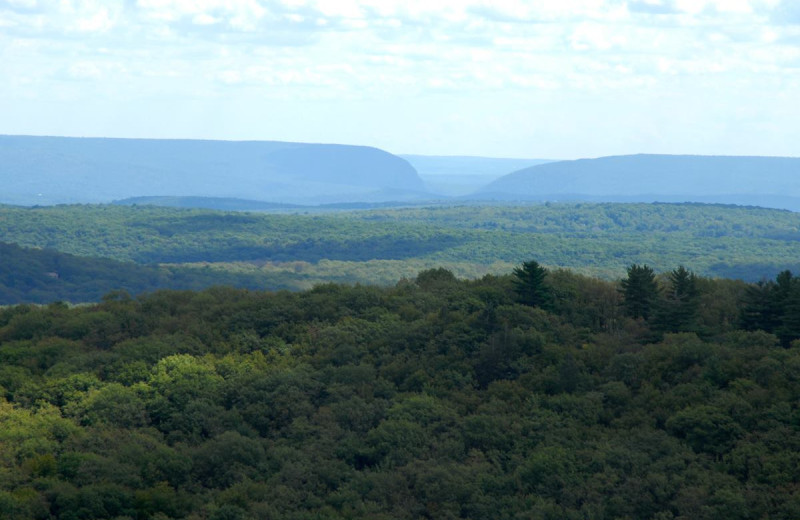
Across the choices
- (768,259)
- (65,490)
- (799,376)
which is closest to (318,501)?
(65,490)

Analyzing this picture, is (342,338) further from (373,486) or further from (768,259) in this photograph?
(768,259)

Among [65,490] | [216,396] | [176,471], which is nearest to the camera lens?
[65,490]

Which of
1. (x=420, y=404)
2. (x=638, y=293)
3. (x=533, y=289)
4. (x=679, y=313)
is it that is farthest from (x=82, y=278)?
(x=679, y=313)

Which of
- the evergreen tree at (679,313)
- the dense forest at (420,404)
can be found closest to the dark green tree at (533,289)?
the dense forest at (420,404)

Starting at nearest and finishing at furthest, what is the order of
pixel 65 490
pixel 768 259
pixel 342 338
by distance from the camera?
pixel 65 490, pixel 342 338, pixel 768 259

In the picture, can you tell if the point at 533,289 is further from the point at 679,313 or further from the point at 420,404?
the point at 420,404

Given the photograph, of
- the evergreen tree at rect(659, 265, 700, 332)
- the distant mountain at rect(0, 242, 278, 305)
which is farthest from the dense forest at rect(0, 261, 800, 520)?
the distant mountain at rect(0, 242, 278, 305)
